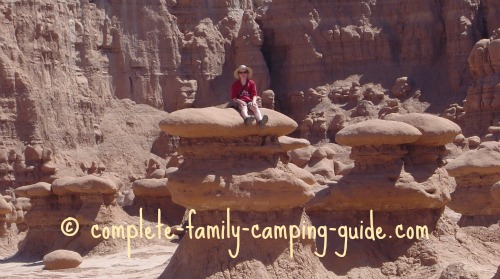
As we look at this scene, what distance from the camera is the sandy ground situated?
20.6 m

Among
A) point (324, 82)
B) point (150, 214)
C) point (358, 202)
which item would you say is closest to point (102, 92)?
point (324, 82)

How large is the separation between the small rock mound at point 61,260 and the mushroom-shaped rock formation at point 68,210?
223 cm

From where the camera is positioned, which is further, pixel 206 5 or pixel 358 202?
pixel 206 5

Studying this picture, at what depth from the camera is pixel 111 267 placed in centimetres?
2209

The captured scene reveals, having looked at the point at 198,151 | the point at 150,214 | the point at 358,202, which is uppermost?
the point at 198,151

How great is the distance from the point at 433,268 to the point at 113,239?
31.4 feet

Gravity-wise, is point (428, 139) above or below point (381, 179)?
above

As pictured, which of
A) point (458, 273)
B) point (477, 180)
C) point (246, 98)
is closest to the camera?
point (458, 273)

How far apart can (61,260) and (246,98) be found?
23.9 feet

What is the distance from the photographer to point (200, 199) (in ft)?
53.0

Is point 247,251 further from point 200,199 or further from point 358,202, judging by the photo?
point 358,202

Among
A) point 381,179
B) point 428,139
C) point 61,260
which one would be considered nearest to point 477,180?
point 428,139

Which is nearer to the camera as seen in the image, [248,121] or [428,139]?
[248,121]

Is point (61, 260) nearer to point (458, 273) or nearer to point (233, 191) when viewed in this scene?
point (233, 191)
